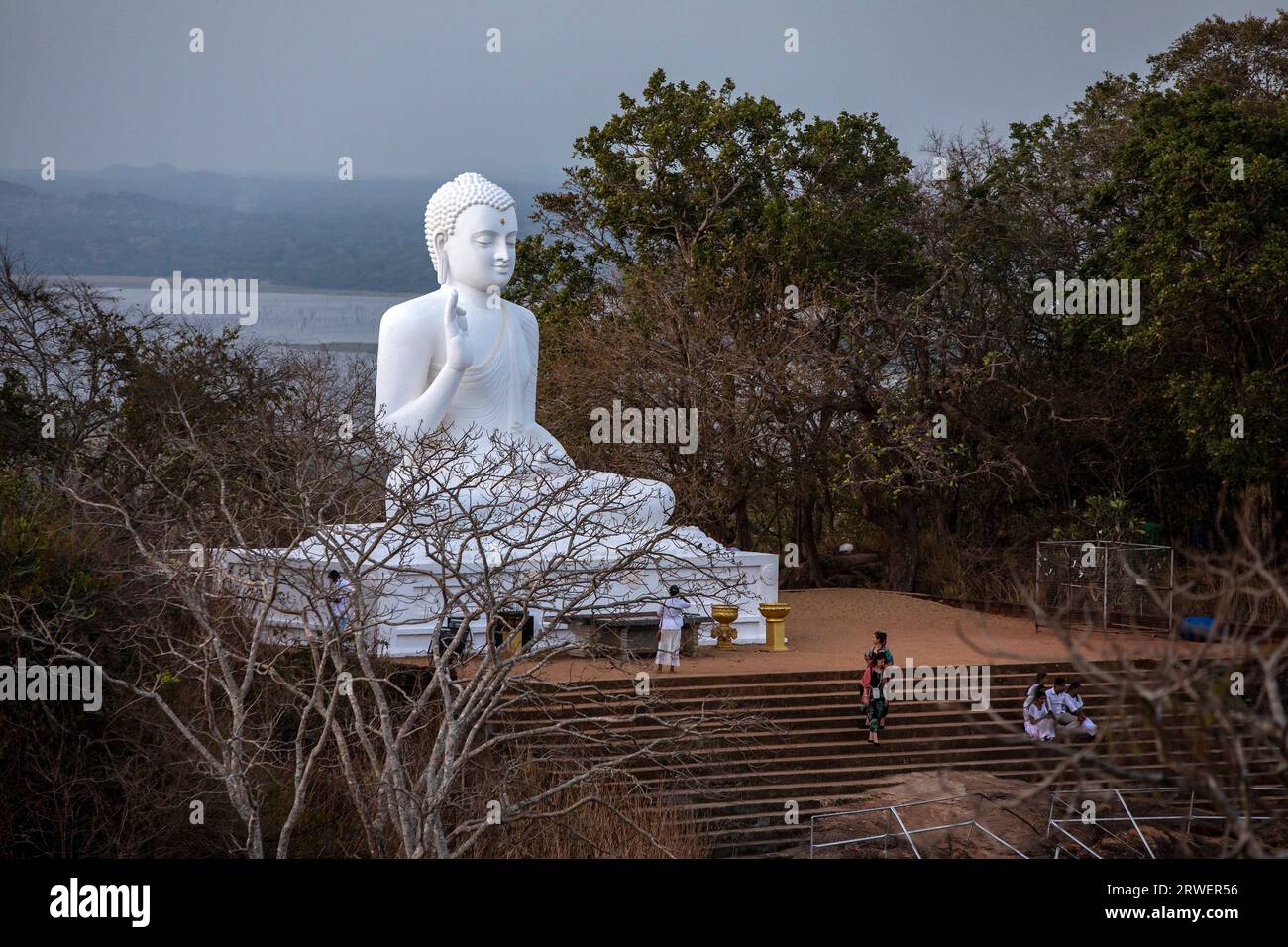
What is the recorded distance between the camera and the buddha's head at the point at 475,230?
61.4 ft

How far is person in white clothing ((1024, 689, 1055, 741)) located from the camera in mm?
15109

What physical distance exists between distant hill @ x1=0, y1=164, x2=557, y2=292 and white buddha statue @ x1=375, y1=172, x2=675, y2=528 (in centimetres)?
2909

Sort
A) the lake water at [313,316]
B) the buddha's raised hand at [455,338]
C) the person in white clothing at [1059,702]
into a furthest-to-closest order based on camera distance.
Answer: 1. the lake water at [313,316]
2. the buddha's raised hand at [455,338]
3. the person in white clothing at [1059,702]

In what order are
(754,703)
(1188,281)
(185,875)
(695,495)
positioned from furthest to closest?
(695,495) < (1188,281) < (754,703) < (185,875)

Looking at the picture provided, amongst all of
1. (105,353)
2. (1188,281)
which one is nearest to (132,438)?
(105,353)

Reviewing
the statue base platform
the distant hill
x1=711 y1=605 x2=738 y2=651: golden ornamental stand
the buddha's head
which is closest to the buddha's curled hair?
the buddha's head

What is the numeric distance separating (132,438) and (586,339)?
709 centimetres

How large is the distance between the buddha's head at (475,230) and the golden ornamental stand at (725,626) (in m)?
5.07

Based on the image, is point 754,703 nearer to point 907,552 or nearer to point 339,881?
point 339,881

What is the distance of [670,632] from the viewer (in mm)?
16125

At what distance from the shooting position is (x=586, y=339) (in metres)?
24.0

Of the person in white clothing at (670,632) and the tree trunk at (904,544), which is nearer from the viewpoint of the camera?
the person in white clothing at (670,632)

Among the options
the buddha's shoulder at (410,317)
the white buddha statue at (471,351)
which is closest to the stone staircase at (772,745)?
the white buddha statue at (471,351)

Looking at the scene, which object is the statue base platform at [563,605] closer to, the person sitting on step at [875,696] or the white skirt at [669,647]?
the white skirt at [669,647]
